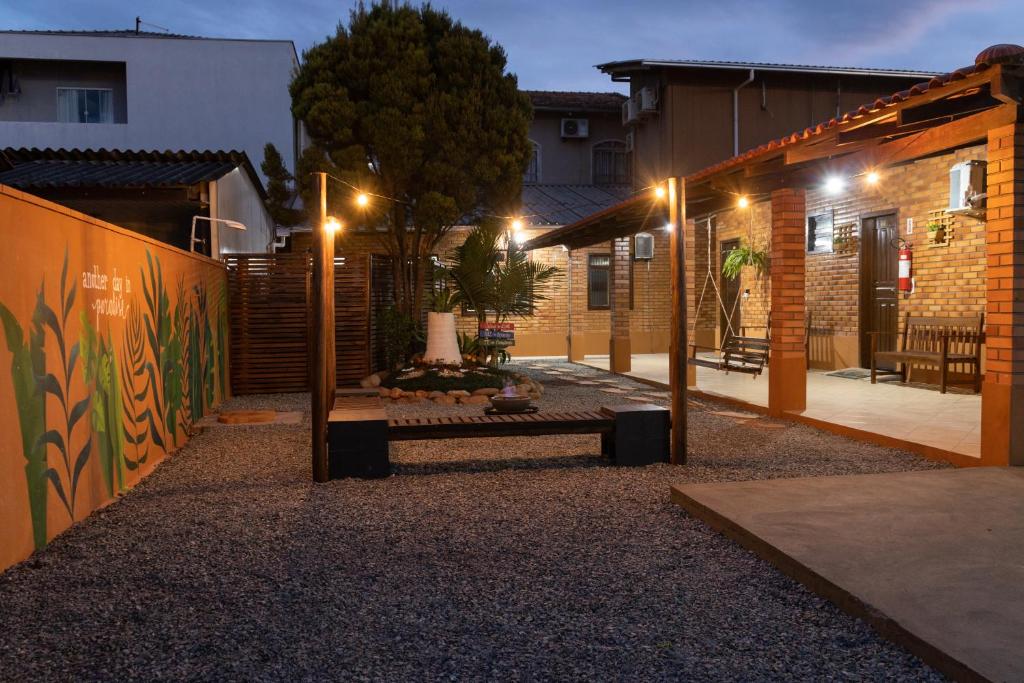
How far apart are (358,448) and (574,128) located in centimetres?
1944

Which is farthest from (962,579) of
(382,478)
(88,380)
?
(88,380)

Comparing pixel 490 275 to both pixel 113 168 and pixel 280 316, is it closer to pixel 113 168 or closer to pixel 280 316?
pixel 280 316

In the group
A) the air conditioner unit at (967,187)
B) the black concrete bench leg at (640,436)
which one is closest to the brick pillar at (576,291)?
the air conditioner unit at (967,187)

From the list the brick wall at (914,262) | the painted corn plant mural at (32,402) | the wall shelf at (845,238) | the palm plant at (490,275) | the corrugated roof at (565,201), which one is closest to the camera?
the painted corn plant mural at (32,402)

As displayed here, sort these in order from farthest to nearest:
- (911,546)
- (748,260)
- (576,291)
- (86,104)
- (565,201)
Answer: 1. (565,201)
2. (86,104)
3. (576,291)
4. (748,260)
5. (911,546)

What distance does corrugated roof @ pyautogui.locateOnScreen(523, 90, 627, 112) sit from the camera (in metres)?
23.5

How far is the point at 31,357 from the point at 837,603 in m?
3.90

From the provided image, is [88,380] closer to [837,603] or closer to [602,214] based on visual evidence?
[837,603]

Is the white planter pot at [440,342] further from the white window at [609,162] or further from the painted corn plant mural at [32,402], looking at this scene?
the white window at [609,162]

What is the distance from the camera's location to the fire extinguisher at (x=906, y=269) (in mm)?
10797

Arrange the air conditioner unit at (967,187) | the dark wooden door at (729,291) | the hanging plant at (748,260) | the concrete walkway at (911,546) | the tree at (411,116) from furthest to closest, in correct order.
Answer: the dark wooden door at (729,291) < the hanging plant at (748,260) < the tree at (411,116) < the air conditioner unit at (967,187) < the concrete walkway at (911,546)

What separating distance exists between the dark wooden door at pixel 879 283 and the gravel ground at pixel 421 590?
21.9ft

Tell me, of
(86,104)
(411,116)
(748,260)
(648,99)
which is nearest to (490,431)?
(411,116)

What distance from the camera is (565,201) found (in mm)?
21016
